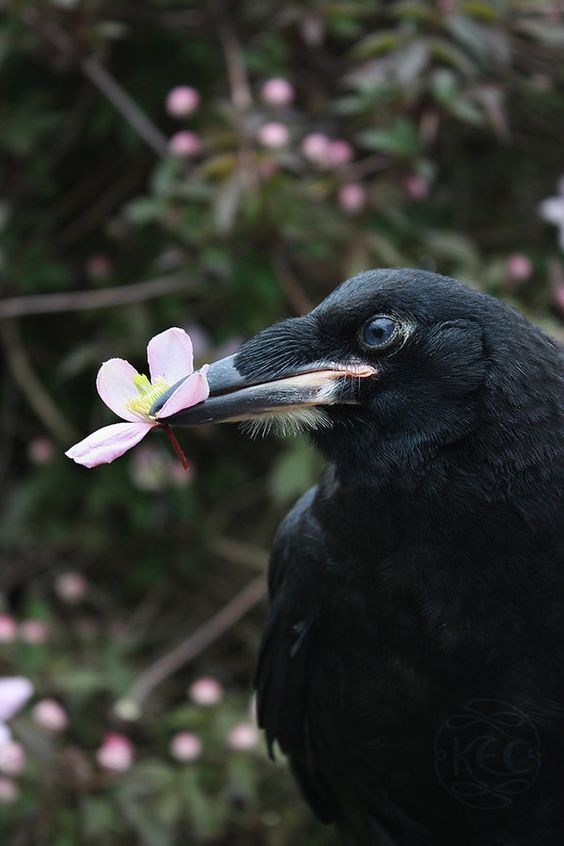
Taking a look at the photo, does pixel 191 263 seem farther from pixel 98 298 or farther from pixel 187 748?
pixel 187 748

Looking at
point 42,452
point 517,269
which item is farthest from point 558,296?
point 42,452

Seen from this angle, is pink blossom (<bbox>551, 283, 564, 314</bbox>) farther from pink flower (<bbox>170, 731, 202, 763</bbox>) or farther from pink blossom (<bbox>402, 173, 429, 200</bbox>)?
pink flower (<bbox>170, 731, 202, 763</bbox>)

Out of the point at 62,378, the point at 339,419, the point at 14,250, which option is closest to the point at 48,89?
the point at 14,250

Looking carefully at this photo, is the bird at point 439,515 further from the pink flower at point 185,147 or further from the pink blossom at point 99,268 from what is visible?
the pink blossom at point 99,268

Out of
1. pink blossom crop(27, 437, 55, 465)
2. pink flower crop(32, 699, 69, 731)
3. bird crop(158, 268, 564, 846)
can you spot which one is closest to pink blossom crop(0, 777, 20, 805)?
pink flower crop(32, 699, 69, 731)

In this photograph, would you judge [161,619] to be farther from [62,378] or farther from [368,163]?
[368,163]
